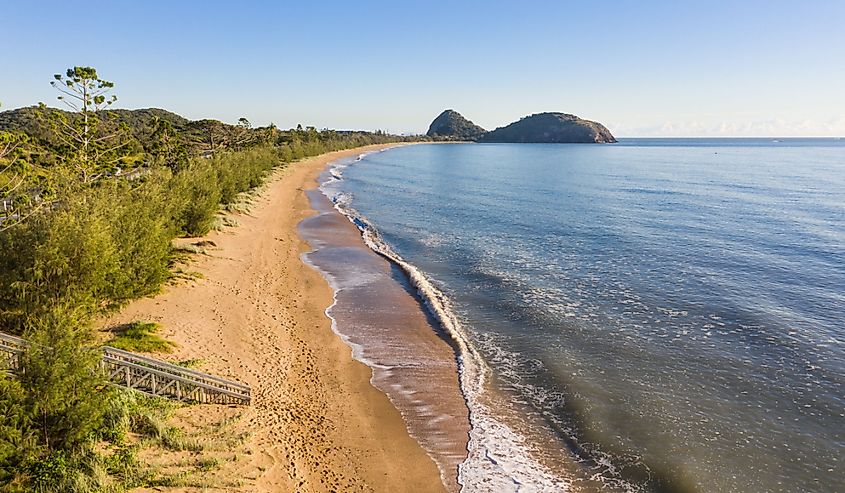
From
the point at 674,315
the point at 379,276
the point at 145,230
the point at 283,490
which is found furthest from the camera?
the point at 379,276

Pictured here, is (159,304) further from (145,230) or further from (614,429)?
(614,429)

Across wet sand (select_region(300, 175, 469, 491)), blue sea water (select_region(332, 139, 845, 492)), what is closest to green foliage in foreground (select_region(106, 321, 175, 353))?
wet sand (select_region(300, 175, 469, 491))

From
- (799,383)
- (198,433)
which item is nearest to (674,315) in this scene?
(799,383)

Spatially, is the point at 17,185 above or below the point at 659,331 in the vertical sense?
above

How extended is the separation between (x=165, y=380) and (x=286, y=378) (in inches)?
136

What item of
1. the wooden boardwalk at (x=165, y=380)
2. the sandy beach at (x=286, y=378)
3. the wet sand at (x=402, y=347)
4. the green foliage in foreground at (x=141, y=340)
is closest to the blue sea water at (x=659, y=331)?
the wet sand at (x=402, y=347)

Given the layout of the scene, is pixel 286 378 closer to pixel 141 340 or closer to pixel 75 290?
pixel 141 340

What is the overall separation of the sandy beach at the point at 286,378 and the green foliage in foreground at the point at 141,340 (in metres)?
0.43

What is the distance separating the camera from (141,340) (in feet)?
53.8

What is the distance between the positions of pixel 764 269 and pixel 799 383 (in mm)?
13764

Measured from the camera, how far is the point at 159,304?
20.0 m

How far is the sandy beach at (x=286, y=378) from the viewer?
468 inches

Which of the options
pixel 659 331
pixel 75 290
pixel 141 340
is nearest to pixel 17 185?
pixel 75 290

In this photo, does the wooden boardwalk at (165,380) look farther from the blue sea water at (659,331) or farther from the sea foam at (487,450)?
the blue sea water at (659,331)
